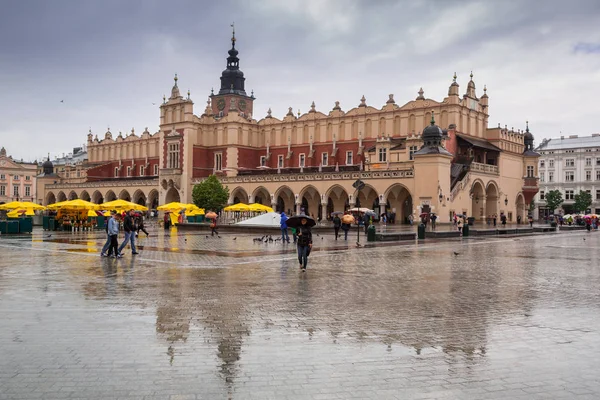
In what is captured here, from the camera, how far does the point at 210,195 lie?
5775 cm

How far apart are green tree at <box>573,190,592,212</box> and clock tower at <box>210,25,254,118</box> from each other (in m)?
49.4

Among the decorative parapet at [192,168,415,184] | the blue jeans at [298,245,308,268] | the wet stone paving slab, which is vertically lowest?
the wet stone paving slab

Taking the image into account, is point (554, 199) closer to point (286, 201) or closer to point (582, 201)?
point (582, 201)

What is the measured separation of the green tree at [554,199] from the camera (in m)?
87.3

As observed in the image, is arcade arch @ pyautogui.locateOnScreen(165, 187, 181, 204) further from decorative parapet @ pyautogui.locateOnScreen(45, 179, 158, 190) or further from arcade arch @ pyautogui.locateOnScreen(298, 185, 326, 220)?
arcade arch @ pyautogui.locateOnScreen(298, 185, 326, 220)

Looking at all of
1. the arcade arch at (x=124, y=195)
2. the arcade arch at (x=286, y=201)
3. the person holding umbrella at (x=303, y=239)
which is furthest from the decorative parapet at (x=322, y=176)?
the person holding umbrella at (x=303, y=239)

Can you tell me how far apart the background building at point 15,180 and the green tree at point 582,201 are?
292 ft

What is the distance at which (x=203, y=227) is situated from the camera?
43.6m

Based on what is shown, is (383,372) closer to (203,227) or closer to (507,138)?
(203,227)

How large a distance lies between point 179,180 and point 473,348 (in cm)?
6174

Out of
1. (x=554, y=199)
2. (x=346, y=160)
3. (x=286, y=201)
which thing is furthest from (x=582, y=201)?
(x=286, y=201)

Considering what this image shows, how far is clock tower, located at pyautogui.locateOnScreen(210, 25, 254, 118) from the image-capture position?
265ft

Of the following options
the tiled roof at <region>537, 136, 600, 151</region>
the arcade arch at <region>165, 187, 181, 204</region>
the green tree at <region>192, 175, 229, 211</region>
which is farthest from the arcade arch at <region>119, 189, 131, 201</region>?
the tiled roof at <region>537, 136, 600, 151</region>

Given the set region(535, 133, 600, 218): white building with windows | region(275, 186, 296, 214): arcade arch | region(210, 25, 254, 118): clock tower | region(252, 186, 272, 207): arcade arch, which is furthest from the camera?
region(535, 133, 600, 218): white building with windows
